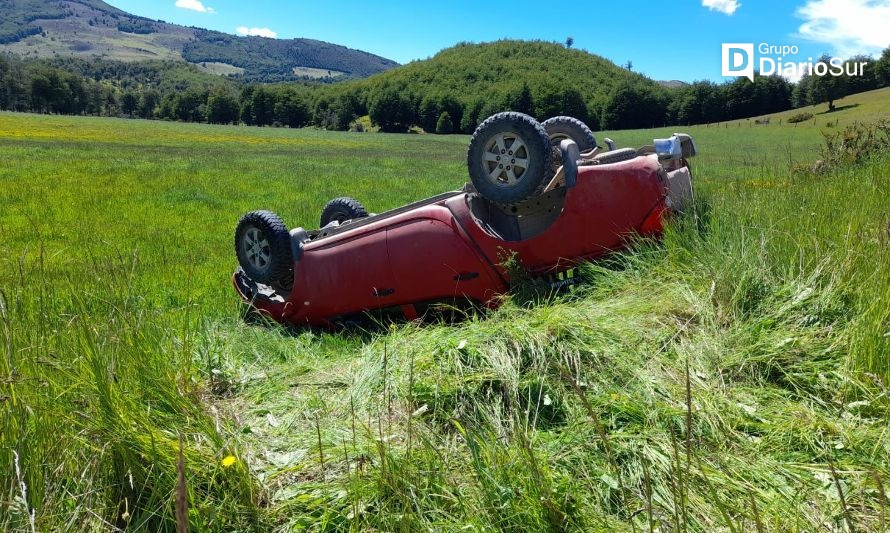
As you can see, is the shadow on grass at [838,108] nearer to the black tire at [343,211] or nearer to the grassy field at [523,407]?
the black tire at [343,211]

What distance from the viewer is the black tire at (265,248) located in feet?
16.7

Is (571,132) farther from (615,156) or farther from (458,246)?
(458,246)

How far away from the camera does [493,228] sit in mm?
4617

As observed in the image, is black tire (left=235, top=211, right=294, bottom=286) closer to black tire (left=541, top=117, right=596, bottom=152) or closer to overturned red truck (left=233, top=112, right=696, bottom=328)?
overturned red truck (left=233, top=112, right=696, bottom=328)

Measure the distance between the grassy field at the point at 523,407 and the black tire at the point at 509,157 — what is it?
823mm

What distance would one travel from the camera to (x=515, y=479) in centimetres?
190

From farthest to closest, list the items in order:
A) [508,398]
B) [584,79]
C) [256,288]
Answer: [584,79] < [256,288] < [508,398]

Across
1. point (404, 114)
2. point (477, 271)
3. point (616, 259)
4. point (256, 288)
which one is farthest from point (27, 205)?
point (404, 114)

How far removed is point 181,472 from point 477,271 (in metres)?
3.52

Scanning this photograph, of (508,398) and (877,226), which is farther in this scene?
(877,226)

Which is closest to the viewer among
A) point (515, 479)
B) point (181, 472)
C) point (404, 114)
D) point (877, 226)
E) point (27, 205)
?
point (181, 472)

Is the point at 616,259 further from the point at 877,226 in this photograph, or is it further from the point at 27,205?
the point at 27,205

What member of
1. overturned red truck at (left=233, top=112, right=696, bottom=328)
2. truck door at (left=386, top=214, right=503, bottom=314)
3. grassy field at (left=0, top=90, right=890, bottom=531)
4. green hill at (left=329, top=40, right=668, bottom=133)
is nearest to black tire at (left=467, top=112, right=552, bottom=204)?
overturned red truck at (left=233, top=112, right=696, bottom=328)

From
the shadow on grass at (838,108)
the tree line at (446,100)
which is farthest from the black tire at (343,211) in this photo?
the tree line at (446,100)
